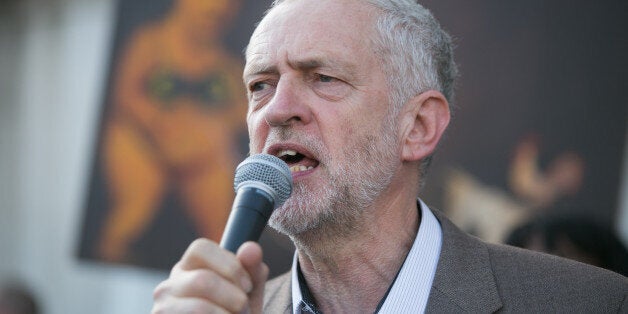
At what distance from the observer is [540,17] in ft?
12.0

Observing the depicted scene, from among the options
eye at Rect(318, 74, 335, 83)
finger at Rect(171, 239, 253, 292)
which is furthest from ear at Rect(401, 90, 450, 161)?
finger at Rect(171, 239, 253, 292)

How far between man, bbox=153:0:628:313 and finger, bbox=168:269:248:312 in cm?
86

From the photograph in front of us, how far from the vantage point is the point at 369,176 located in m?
2.61

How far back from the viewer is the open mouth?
2537 mm

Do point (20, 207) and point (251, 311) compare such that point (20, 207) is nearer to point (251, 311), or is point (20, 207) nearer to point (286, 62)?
point (286, 62)

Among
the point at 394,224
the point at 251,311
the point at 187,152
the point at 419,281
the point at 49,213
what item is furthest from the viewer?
the point at 49,213

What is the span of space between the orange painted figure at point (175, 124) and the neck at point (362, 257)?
7.26ft

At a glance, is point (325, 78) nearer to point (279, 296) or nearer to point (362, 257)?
point (362, 257)

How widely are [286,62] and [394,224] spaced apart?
0.75 meters

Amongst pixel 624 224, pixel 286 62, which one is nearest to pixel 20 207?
pixel 286 62

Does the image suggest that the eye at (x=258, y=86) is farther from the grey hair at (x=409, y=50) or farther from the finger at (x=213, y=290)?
the finger at (x=213, y=290)

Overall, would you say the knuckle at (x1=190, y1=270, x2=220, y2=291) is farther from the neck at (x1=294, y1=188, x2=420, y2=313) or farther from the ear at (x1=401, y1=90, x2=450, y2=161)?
the ear at (x1=401, y1=90, x2=450, y2=161)

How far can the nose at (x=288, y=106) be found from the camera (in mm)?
2502

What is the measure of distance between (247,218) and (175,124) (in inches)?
136
